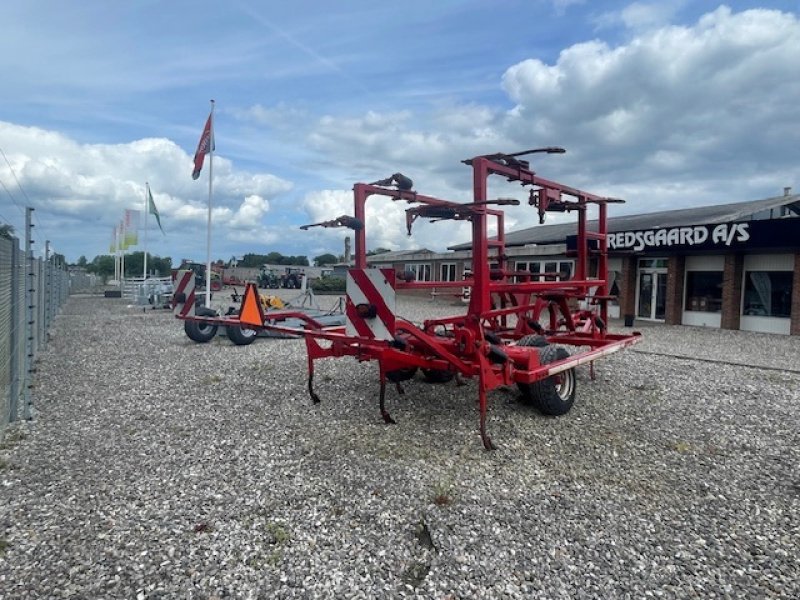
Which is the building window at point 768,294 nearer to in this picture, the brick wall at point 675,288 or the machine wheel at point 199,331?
the brick wall at point 675,288

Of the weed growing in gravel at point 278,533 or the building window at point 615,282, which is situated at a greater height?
the building window at point 615,282

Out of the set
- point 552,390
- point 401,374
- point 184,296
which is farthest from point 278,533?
point 184,296

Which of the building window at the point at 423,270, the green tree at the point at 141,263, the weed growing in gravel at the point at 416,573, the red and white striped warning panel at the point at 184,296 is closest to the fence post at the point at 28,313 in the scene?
the red and white striped warning panel at the point at 184,296

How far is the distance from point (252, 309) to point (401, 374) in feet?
6.97

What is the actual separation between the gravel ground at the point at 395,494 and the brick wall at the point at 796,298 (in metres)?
9.09

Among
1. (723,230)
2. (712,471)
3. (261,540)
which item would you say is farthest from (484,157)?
(723,230)

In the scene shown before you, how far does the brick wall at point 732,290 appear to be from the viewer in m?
15.3

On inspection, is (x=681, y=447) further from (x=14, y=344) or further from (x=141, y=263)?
(x=141, y=263)

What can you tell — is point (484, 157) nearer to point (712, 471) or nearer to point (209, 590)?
point (712, 471)

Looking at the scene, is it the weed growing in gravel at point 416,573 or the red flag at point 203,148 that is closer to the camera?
the weed growing in gravel at point 416,573

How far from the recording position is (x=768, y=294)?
14.9 meters

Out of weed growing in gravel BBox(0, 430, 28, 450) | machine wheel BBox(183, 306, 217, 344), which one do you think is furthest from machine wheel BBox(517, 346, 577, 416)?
machine wheel BBox(183, 306, 217, 344)

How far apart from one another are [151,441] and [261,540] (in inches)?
84.8

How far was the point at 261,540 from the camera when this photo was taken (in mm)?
3090
